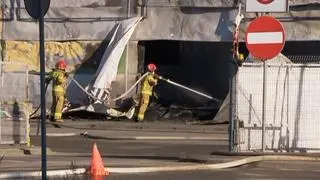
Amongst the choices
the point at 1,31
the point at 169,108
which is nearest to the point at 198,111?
the point at 169,108

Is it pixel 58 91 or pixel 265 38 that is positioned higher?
pixel 265 38

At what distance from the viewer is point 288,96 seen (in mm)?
15250

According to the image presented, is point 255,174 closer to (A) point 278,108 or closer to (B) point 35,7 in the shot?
(A) point 278,108

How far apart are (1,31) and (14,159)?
420 inches

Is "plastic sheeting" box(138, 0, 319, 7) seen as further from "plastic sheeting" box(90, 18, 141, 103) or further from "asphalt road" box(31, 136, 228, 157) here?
"asphalt road" box(31, 136, 228, 157)

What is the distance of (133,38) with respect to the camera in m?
24.3

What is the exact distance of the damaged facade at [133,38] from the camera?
24078mm

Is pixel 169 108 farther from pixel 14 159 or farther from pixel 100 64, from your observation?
pixel 14 159

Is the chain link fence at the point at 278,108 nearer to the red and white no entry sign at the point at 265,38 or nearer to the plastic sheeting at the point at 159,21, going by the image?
the red and white no entry sign at the point at 265,38

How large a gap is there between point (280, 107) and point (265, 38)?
4.66ft

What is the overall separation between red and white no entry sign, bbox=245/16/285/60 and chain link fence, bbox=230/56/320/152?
28.4 inches

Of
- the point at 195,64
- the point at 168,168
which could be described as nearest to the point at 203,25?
the point at 195,64

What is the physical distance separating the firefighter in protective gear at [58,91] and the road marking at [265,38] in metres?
9.79

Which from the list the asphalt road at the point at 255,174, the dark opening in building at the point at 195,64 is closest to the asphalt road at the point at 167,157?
the asphalt road at the point at 255,174
